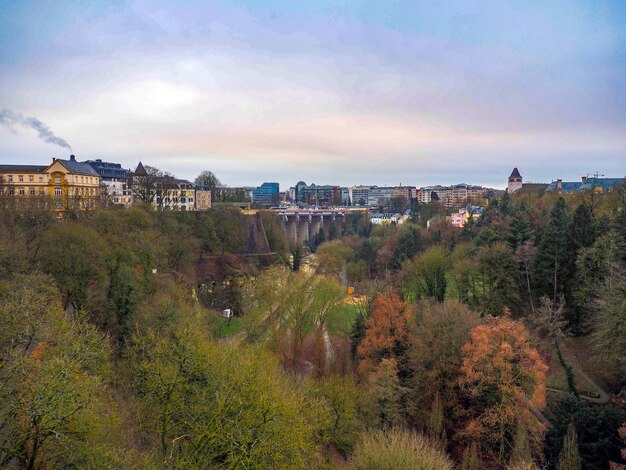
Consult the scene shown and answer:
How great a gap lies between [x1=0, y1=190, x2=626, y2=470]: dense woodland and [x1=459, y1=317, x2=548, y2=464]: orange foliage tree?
3.0 inches

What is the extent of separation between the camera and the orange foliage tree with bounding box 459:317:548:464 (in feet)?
47.1

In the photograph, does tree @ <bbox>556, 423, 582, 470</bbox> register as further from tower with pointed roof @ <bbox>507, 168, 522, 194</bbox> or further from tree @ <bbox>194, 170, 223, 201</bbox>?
tower with pointed roof @ <bbox>507, 168, 522, 194</bbox>

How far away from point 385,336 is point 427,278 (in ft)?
39.1

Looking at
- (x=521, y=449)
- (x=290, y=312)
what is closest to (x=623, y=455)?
(x=521, y=449)

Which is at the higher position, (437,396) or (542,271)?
(542,271)

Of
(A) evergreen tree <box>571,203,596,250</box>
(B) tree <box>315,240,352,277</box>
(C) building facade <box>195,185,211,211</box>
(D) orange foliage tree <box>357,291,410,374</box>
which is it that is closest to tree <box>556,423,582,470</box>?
(D) orange foliage tree <box>357,291,410,374</box>

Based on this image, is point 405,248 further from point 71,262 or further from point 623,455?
point 623,455

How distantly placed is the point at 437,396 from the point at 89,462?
11.0 meters

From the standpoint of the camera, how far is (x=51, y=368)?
8.56m

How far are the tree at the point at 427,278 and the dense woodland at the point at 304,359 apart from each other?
13cm

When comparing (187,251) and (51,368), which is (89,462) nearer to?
(51,368)

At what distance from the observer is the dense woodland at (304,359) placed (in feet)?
29.6

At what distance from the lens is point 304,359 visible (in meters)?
22.5

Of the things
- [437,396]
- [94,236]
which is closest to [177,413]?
[437,396]
